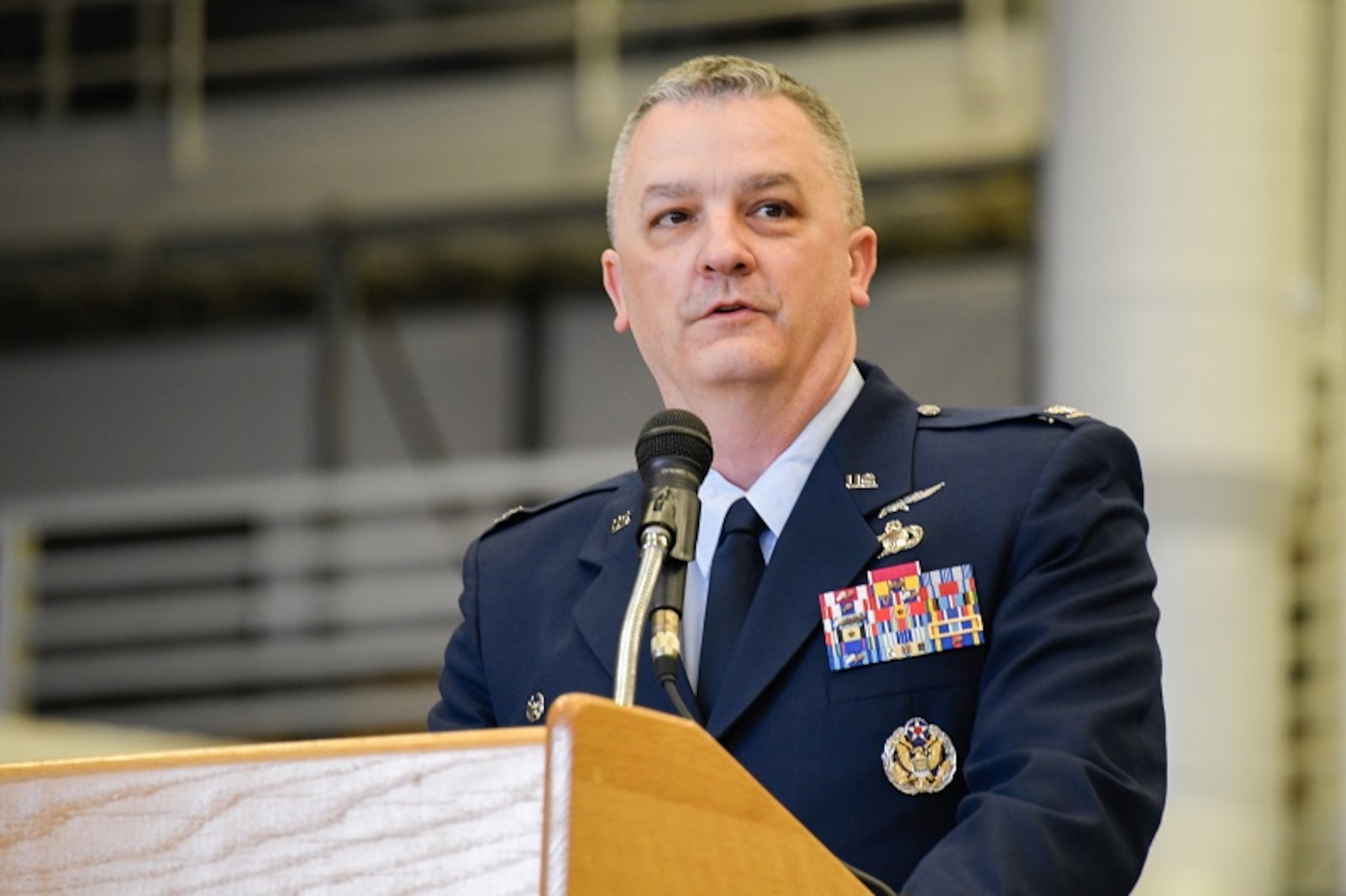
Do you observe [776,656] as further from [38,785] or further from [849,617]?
[38,785]

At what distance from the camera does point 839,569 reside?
7.51 feet

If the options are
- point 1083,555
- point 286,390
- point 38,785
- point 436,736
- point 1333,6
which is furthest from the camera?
point 286,390

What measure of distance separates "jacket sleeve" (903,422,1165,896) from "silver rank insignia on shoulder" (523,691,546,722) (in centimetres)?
43

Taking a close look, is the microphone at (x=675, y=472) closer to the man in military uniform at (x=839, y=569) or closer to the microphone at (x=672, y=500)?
the microphone at (x=672, y=500)

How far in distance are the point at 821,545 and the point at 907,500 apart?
0.10 meters

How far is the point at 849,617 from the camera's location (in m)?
2.26

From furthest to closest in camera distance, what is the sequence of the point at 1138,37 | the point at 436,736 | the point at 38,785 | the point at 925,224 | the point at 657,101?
1. the point at 925,224
2. the point at 1138,37
3. the point at 657,101
4. the point at 38,785
5. the point at 436,736

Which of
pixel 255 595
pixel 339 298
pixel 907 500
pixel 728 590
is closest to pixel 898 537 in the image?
pixel 907 500

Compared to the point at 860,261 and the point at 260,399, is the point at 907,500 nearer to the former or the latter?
the point at 860,261

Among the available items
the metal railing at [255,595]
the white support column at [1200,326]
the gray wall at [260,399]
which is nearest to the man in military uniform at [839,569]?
the white support column at [1200,326]

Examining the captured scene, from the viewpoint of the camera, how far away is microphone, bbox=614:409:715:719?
1.91 m

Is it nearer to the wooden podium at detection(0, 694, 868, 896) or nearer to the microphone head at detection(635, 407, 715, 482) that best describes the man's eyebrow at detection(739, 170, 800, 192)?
the microphone head at detection(635, 407, 715, 482)

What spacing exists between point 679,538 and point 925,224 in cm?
700

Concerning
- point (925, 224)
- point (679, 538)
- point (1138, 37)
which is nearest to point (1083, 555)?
point (679, 538)
